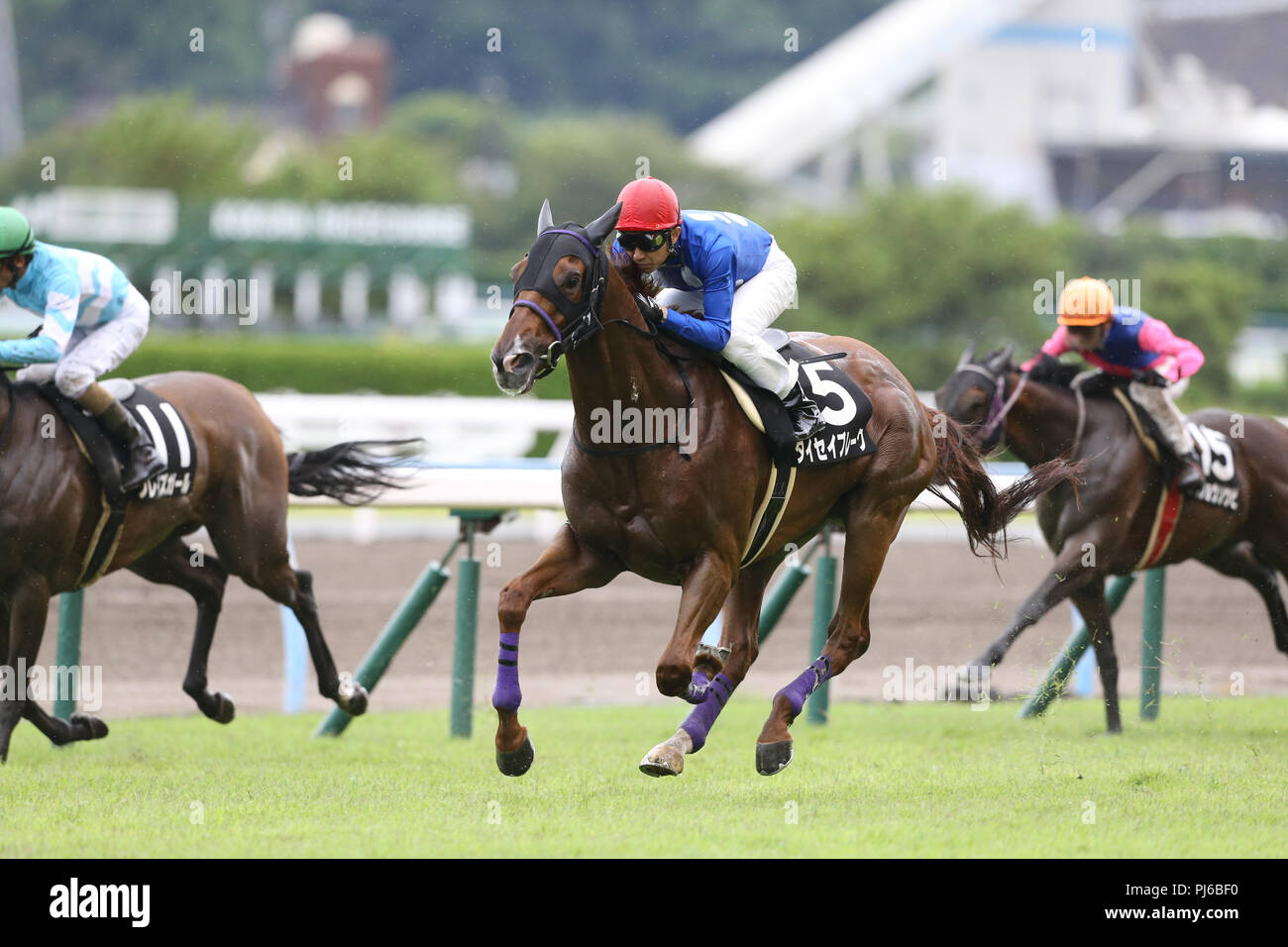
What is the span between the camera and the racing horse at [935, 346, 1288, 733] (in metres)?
7.12

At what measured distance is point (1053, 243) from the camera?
2853 centimetres

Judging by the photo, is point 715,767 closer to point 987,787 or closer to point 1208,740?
point 987,787

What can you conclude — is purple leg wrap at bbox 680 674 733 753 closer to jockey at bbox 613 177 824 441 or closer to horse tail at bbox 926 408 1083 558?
jockey at bbox 613 177 824 441

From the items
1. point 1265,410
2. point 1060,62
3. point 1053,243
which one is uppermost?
point 1060,62

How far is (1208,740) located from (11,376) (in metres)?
4.57

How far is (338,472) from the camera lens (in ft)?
23.7

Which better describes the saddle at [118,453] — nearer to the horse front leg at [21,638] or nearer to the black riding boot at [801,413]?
the horse front leg at [21,638]

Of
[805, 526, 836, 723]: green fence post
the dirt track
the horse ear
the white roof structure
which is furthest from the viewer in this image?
the white roof structure

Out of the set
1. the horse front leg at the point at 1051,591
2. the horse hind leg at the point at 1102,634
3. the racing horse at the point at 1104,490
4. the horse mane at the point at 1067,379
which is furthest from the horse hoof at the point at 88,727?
the horse mane at the point at 1067,379

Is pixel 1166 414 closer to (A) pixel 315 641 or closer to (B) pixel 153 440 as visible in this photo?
(A) pixel 315 641

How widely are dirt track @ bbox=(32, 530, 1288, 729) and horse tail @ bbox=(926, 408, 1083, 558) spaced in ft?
5.00

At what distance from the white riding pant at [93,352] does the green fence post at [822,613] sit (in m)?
2.78

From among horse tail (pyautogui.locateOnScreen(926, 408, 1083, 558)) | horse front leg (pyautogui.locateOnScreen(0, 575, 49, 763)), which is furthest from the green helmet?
horse tail (pyautogui.locateOnScreen(926, 408, 1083, 558))

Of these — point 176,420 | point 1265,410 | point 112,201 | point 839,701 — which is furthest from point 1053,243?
point 176,420
